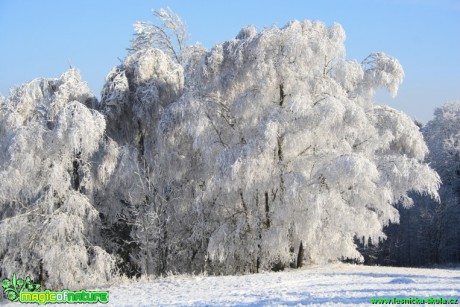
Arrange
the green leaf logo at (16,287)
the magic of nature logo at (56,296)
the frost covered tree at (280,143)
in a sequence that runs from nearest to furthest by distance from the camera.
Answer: the magic of nature logo at (56,296) < the green leaf logo at (16,287) < the frost covered tree at (280,143)

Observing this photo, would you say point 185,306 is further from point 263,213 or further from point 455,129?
point 455,129

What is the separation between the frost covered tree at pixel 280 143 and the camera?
14.2 metres

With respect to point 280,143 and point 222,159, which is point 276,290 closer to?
point 222,159

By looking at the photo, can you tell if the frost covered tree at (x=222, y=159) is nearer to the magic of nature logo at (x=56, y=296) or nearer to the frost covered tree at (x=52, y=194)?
the frost covered tree at (x=52, y=194)

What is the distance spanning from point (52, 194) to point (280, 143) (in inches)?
277

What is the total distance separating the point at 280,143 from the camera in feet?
49.0

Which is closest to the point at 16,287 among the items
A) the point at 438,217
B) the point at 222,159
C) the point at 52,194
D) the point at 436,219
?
the point at 52,194

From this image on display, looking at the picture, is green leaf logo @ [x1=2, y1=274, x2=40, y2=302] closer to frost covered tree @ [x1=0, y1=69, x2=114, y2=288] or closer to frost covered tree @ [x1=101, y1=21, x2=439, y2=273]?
frost covered tree @ [x1=0, y1=69, x2=114, y2=288]

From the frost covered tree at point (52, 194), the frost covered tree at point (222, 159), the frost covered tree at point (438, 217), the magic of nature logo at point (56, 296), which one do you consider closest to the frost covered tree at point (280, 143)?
the frost covered tree at point (222, 159)

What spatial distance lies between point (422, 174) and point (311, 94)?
13.1 feet

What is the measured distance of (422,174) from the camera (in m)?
14.5

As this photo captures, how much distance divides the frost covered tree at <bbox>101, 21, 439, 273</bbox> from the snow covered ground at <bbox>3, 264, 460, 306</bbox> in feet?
7.61

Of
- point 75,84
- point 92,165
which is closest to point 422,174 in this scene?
point 92,165

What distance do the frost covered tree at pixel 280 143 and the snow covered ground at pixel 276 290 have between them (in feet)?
7.61
